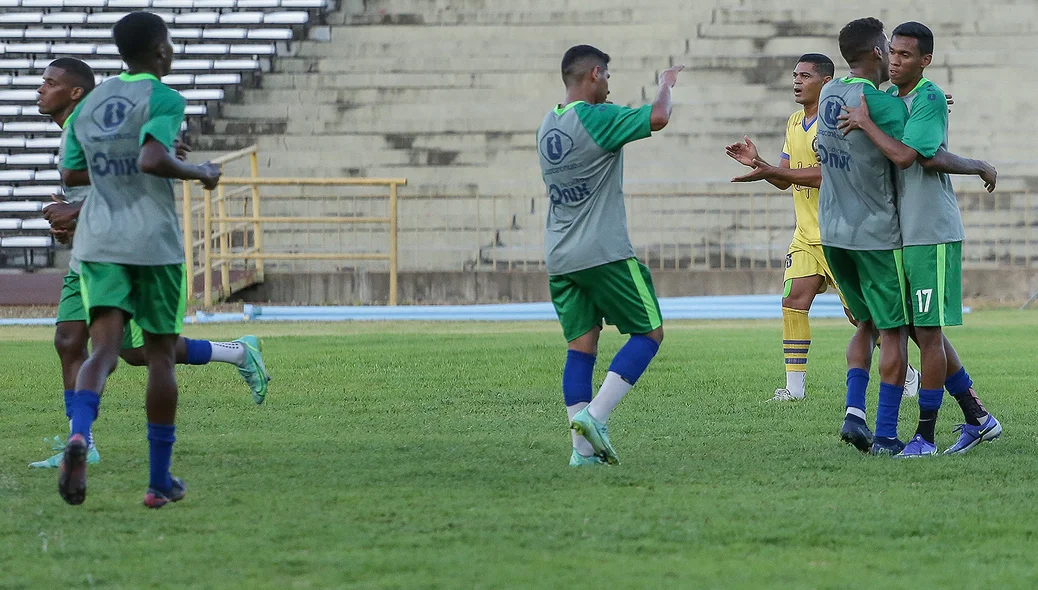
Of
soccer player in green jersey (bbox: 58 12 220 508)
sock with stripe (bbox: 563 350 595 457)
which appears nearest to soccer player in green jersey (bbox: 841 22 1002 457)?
sock with stripe (bbox: 563 350 595 457)

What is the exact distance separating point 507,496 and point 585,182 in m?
1.54

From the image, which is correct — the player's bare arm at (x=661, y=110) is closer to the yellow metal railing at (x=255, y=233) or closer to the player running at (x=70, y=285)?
the player running at (x=70, y=285)

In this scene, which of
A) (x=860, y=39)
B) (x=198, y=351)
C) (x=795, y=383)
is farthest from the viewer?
(x=795, y=383)

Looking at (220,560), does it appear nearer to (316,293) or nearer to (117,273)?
(117,273)

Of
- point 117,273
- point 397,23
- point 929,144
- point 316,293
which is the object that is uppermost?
point 397,23

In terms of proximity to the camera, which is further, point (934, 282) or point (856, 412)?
point (856, 412)

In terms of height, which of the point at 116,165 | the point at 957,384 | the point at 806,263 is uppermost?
the point at 116,165

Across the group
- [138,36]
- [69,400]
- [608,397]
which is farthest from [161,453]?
[608,397]

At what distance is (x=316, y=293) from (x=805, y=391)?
12.5 m

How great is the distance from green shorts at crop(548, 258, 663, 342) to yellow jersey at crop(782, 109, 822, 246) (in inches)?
119

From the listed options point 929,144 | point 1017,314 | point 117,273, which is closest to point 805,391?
point 929,144

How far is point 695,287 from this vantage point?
20656 millimetres

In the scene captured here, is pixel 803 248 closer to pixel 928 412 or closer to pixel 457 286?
pixel 928 412

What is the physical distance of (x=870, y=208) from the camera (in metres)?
6.53
